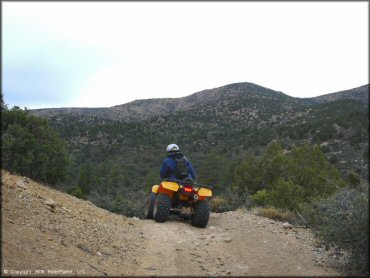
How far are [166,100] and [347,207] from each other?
7917cm

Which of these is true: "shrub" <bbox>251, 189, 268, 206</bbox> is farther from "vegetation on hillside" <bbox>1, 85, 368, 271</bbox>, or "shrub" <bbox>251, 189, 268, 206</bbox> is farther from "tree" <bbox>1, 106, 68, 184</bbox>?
"tree" <bbox>1, 106, 68, 184</bbox>

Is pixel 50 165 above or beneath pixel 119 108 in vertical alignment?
beneath

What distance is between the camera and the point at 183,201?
10281mm

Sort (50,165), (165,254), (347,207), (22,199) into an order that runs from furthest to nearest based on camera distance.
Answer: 1. (50,165)
2. (22,199)
3. (165,254)
4. (347,207)

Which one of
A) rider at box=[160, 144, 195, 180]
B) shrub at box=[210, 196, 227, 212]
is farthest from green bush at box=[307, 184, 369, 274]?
shrub at box=[210, 196, 227, 212]

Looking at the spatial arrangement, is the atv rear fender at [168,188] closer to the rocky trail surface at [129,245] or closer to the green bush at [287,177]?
the rocky trail surface at [129,245]

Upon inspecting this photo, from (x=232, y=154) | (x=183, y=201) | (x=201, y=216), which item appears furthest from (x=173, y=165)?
(x=232, y=154)

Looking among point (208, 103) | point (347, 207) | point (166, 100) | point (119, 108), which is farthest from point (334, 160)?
point (166, 100)

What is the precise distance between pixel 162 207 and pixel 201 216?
910 mm

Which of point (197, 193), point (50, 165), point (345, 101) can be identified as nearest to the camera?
point (197, 193)

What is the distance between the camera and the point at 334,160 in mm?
32469

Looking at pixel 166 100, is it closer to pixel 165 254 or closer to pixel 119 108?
pixel 119 108

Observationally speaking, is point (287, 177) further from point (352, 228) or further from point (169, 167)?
point (352, 228)

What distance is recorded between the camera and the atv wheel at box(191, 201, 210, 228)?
9.63m
